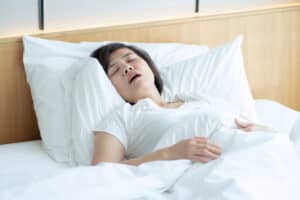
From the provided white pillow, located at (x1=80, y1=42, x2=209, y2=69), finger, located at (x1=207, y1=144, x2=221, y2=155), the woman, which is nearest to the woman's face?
A: the woman

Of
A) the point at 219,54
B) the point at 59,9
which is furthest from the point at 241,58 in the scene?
the point at 59,9

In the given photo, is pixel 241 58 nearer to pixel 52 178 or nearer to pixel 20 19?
pixel 20 19

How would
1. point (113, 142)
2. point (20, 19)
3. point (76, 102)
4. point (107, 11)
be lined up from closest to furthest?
point (113, 142) → point (76, 102) → point (20, 19) → point (107, 11)

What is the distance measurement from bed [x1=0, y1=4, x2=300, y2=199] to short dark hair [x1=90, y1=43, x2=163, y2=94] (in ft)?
0.77

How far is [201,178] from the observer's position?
2.04 metres

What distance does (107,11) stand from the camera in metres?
2.89

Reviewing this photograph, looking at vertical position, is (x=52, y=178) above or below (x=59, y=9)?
below

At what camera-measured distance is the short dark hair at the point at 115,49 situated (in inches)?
103

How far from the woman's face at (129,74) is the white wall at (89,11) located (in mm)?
318

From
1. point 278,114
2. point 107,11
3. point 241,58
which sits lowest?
point 278,114

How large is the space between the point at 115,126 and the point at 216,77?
1.85 feet

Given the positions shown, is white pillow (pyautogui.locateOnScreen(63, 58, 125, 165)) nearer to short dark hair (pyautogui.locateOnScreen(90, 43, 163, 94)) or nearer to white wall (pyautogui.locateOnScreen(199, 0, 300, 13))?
short dark hair (pyautogui.locateOnScreen(90, 43, 163, 94))

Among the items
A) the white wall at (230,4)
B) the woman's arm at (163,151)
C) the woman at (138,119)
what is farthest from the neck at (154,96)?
the white wall at (230,4)

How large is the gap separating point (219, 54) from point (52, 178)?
3.51 feet
